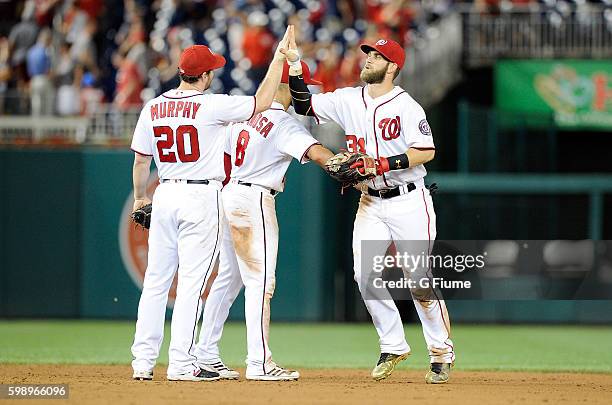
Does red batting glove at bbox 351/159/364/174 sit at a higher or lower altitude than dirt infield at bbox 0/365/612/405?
higher

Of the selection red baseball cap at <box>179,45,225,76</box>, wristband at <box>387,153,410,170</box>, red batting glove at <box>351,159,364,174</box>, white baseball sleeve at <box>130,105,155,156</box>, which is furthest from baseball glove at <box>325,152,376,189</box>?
white baseball sleeve at <box>130,105,155,156</box>

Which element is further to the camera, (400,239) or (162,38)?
(162,38)

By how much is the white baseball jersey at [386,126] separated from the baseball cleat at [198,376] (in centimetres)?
175

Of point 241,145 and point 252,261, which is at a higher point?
point 241,145

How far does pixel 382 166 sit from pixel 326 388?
154 centimetres

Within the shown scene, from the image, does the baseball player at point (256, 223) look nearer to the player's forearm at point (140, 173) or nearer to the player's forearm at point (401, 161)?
the player's forearm at point (401, 161)

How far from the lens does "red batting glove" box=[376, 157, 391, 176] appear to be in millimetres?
8422

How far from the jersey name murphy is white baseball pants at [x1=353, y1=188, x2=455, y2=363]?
142 centimetres

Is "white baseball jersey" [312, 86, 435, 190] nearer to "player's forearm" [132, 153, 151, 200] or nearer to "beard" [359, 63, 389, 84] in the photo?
"beard" [359, 63, 389, 84]

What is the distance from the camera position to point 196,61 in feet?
27.8

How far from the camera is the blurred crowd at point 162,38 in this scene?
53.5 ft

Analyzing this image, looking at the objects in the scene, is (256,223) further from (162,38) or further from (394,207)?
(162,38)

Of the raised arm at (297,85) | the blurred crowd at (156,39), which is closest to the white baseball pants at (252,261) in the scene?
the raised arm at (297,85)

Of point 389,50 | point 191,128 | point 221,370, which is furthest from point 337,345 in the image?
point 191,128
